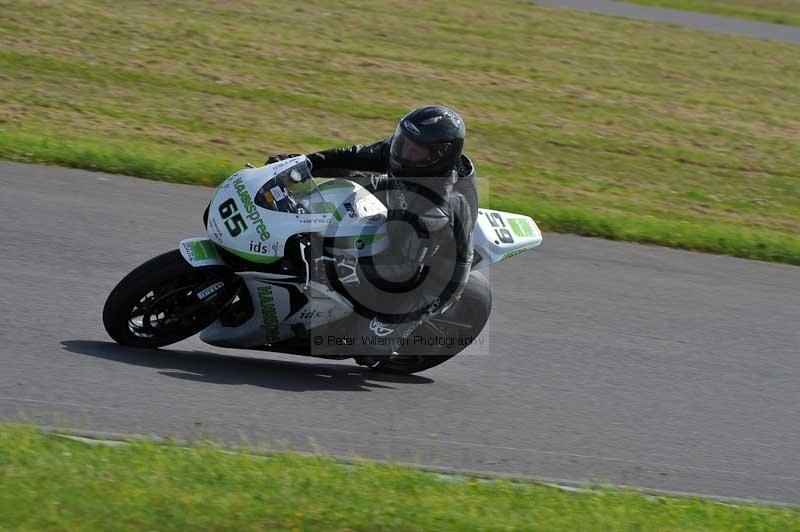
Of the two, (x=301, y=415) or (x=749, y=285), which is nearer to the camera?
(x=301, y=415)

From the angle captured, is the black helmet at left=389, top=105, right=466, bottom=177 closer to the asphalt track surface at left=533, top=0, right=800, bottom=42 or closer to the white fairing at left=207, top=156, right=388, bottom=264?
the white fairing at left=207, top=156, right=388, bottom=264

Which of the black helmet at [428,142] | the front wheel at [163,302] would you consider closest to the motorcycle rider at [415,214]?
the black helmet at [428,142]

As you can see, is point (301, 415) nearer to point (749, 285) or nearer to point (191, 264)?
point (191, 264)

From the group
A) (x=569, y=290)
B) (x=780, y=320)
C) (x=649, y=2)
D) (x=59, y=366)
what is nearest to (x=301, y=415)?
(x=59, y=366)

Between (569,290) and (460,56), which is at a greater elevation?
(460,56)

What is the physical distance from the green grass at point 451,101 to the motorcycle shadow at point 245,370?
340cm

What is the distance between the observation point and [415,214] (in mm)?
6098

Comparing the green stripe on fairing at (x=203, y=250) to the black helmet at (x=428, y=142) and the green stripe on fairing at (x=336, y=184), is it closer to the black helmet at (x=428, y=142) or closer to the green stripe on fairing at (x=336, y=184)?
the green stripe on fairing at (x=336, y=184)

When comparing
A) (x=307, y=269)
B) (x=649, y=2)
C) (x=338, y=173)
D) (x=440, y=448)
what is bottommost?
(x=440, y=448)

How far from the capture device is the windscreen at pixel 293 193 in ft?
20.3

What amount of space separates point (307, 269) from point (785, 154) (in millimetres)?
9484

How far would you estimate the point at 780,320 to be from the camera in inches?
344

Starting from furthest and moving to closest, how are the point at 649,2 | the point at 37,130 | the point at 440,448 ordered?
the point at 649,2, the point at 37,130, the point at 440,448

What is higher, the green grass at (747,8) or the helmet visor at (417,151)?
the green grass at (747,8)
